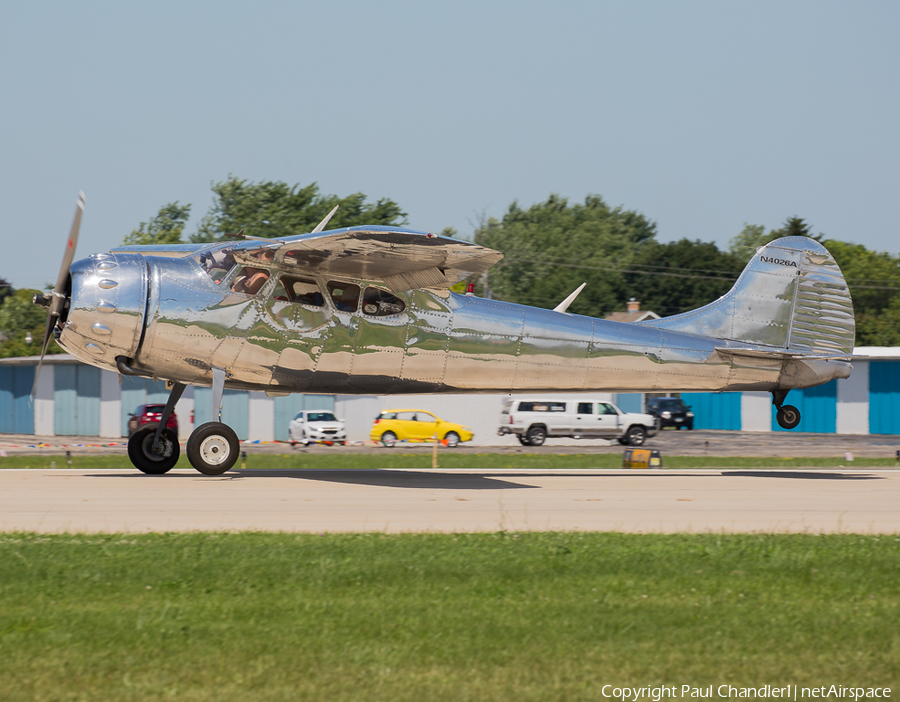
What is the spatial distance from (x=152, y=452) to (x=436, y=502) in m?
6.20

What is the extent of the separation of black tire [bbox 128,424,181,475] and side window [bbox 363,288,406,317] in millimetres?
4233

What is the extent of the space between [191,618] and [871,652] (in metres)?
4.23

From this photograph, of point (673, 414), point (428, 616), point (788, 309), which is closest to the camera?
point (428, 616)

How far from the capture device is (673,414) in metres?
54.1

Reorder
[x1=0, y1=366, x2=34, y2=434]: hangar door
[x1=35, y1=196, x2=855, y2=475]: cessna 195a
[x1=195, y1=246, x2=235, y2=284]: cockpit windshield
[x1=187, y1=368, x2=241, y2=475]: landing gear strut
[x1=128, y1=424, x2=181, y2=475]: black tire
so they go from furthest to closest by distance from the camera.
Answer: [x1=0, y1=366, x2=34, y2=434]: hangar door, [x1=128, y1=424, x2=181, y2=475]: black tire, [x1=187, y1=368, x2=241, y2=475]: landing gear strut, [x1=195, y1=246, x2=235, y2=284]: cockpit windshield, [x1=35, y1=196, x2=855, y2=475]: cessna 195a

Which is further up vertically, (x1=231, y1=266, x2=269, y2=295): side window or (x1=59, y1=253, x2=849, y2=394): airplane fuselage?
(x1=231, y1=266, x2=269, y2=295): side window

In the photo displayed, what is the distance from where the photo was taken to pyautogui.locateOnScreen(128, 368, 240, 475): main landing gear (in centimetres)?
1469

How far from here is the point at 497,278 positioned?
10331 centimetres

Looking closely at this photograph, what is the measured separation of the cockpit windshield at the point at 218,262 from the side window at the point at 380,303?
227 centimetres

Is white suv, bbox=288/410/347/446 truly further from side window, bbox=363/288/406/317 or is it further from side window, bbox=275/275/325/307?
side window, bbox=275/275/325/307

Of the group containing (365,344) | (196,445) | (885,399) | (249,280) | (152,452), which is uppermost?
(249,280)

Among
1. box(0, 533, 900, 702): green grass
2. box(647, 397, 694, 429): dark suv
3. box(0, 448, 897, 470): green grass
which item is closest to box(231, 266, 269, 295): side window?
box(0, 533, 900, 702): green grass

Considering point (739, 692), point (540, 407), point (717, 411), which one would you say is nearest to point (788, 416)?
point (739, 692)

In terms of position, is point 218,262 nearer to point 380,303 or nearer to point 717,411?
point 380,303
